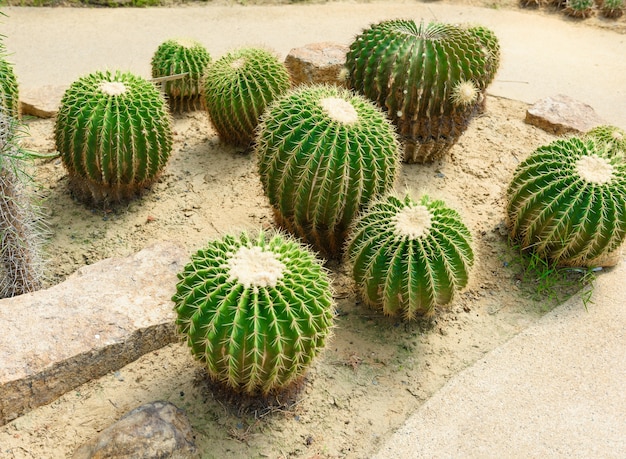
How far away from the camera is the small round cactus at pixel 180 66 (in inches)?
224

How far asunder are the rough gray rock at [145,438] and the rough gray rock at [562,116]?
14.2ft

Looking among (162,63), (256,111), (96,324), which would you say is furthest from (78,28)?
(96,324)

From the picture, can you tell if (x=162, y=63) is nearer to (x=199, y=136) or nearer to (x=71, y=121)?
(x=199, y=136)

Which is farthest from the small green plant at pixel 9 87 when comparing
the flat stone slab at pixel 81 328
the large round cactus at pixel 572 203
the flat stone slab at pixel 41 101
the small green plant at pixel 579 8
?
the small green plant at pixel 579 8

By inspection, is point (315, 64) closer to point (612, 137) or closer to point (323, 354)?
point (612, 137)

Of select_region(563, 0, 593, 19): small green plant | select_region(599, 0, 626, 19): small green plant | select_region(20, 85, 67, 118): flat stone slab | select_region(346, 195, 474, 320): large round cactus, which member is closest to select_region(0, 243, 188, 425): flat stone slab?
select_region(346, 195, 474, 320): large round cactus

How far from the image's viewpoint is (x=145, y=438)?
2.86m

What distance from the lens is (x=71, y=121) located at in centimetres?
434

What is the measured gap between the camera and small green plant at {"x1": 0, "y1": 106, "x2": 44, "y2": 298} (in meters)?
3.39

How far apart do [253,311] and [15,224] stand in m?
1.59

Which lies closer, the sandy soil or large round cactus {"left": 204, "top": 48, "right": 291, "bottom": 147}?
the sandy soil

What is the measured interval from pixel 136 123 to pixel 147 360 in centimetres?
163

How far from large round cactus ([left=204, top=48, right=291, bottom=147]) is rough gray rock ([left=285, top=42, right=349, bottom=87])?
936 millimetres

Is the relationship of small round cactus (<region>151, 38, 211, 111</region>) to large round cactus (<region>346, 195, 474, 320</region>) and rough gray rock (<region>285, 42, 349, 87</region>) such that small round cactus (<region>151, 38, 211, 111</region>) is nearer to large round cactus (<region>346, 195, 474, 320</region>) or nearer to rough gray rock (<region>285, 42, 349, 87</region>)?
rough gray rock (<region>285, 42, 349, 87</region>)
